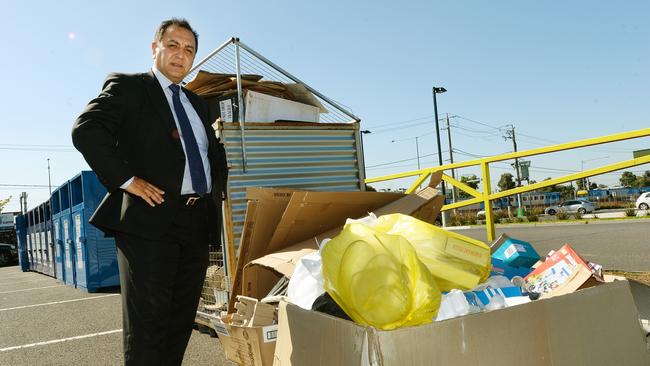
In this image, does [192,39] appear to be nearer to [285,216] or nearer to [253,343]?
[285,216]

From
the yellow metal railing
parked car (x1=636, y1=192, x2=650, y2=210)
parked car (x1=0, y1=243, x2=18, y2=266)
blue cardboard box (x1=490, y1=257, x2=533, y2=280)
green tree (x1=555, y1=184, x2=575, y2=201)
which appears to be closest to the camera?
blue cardboard box (x1=490, y1=257, x2=533, y2=280)

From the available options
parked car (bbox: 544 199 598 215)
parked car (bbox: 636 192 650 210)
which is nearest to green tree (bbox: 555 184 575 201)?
parked car (bbox: 544 199 598 215)

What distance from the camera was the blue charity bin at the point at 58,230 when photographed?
8.96m

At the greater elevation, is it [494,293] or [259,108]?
[259,108]

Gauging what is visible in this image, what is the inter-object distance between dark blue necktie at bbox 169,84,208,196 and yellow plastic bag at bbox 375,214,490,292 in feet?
2.68

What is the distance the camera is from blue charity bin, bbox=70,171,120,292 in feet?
23.3

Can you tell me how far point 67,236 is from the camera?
8477 millimetres

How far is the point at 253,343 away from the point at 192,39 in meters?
1.44

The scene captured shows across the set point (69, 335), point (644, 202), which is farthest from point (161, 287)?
point (644, 202)

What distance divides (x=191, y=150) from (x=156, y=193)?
0.30m

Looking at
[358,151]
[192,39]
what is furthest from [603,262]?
[192,39]

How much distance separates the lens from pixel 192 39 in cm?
210

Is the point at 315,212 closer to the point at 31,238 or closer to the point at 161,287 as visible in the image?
the point at 161,287

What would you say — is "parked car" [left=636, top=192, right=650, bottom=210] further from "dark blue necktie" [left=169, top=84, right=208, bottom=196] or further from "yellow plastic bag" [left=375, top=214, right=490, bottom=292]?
"dark blue necktie" [left=169, top=84, right=208, bottom=196]
